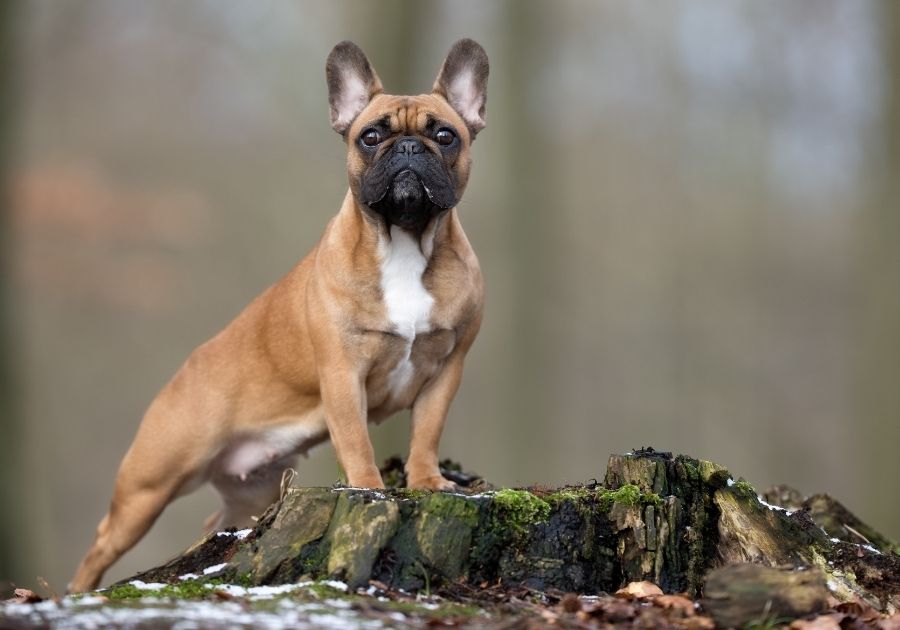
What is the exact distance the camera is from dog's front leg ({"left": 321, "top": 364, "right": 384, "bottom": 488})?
21.3 feet

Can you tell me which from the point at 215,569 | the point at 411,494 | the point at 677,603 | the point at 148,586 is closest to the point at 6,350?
the point at 215,569

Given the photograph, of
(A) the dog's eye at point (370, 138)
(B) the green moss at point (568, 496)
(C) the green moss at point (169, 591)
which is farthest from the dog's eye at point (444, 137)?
(C) the green moss at point (169, 591)

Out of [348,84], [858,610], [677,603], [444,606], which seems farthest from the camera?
[348,84]

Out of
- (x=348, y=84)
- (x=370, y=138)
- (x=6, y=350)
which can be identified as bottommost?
(x=6, y=350)

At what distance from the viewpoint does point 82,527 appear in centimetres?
2147

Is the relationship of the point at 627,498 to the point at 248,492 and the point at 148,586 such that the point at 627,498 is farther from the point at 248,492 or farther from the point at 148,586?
the point at 248,492

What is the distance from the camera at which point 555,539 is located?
5211 mm

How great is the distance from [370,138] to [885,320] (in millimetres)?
8563

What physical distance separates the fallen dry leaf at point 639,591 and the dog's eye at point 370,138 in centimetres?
294

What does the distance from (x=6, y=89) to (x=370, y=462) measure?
8056 mm

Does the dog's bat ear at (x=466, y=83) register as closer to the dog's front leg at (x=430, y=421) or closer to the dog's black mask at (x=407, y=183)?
the dog's black mask at (x=407, y=183)

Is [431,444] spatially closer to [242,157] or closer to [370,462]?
[370,462]

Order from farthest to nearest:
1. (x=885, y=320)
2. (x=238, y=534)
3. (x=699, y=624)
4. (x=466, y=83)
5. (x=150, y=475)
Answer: (x=885, y=320)
(x=150, y=475)
(x=466, y=83)
(x=238, y=534)
(x=699, y=624)

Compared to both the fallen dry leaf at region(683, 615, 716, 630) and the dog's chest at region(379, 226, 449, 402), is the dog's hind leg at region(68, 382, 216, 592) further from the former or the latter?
the fallen dry leaf at region(683, 615, 716, 630)
